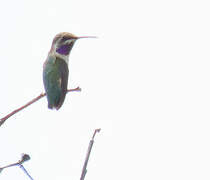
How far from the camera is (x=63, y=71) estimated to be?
663 cm

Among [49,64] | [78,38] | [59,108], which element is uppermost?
[78,38]

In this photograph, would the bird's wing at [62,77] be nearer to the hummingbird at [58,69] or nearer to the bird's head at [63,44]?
the hummingbird at [58,69]

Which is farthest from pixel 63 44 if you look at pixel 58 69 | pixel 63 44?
pixel 58 69

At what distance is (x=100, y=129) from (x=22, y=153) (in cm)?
63

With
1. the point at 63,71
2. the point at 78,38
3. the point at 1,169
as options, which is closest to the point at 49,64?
the point at 63,71

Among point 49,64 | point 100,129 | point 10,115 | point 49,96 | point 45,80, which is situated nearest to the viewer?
point 10,115

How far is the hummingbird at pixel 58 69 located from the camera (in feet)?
18.9

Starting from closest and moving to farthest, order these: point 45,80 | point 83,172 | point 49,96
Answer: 1. point 83,172
2. point 49,96
3. point 45,80

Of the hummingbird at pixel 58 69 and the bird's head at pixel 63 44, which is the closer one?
the hummingbird at pixel 58 69

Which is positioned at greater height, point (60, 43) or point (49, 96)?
point (60, 43)

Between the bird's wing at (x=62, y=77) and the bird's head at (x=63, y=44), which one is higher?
the bird's head at (x=63, y=44)

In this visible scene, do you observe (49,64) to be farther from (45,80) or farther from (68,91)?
(68,91)

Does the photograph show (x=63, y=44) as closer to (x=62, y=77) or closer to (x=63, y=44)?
(x=63, y=44)

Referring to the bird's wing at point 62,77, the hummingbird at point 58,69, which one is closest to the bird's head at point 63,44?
the hummingbird at point 58,69
